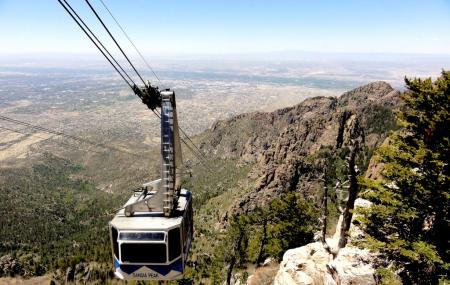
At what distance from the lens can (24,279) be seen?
91.8 m

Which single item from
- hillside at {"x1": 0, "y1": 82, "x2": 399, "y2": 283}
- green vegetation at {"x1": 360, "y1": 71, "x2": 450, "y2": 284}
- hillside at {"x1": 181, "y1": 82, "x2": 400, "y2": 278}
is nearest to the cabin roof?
green vegetation at {"x1": 360, "y1": 71, "x2": 450, "y2": 284}

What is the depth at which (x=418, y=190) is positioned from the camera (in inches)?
709

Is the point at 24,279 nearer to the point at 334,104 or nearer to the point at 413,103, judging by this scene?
the point at 413,103

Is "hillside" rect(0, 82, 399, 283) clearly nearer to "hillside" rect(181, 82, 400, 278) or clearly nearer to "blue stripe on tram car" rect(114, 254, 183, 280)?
"hillside" rect(181, 82, 400, 278)

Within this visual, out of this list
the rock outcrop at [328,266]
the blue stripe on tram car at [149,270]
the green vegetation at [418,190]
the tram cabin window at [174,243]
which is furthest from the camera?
the rock outcrop at [328,266]

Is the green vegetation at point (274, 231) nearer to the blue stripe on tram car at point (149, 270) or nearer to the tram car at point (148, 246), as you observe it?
the blue stripe on tram car at point (149, 270)

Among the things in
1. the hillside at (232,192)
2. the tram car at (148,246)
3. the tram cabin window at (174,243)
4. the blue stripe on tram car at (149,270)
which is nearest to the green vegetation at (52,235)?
the hillside at (232,192)

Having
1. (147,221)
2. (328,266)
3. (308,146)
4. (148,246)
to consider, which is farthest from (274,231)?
(308,146)

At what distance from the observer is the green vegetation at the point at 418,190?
1741 centimetres

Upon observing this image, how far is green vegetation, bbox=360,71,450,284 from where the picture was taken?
17.4 metres

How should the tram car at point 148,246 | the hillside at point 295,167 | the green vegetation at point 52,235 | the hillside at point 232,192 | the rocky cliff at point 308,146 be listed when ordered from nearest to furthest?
the tram car at point 148,246, the hillside at point 232,192, the hillside at point 295,167, the rocky cliff at point 308,146, the green vegetation at point 52,235

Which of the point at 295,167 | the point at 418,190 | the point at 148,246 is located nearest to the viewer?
the point at 418,190

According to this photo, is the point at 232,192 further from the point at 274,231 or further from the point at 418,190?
the point at 418,190

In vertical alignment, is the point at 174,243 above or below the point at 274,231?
above
